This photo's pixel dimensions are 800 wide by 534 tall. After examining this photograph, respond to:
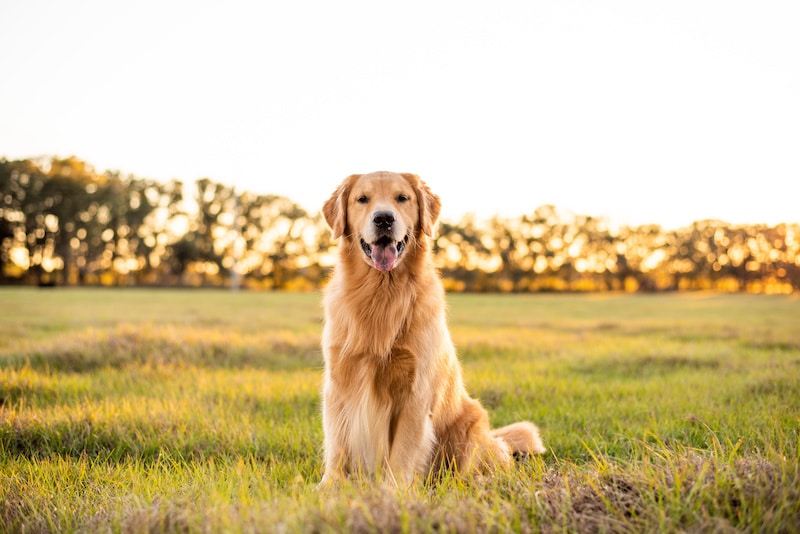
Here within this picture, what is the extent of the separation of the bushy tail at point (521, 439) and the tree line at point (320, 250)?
29362 millimetres

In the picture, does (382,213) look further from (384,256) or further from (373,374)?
(373,374)

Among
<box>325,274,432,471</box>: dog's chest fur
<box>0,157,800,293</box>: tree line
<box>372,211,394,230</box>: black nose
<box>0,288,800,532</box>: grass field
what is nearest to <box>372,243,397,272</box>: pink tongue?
<box>372,211,394,230</box>: black nose

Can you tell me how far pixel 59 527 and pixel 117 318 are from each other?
14452 millimetres

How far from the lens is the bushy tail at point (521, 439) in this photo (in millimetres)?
3992

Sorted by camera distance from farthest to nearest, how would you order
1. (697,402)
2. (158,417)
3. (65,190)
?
1. (65,190)
2. (697,402)
3. (158,417)

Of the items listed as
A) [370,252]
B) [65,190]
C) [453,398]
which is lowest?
[453,398]

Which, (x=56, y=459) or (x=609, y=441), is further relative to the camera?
(x=609, y=441)

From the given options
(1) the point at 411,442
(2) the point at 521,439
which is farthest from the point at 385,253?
(2) the point at 521,439

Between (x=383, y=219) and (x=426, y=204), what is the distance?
1.92 ft

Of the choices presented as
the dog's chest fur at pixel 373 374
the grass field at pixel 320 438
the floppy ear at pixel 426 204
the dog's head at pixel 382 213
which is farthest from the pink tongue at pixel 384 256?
the grass field at pixel 320 438

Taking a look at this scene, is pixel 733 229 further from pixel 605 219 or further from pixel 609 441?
pixel 609 441

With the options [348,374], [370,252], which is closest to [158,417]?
[348,374]

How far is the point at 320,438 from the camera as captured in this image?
461cm

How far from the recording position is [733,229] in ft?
193
